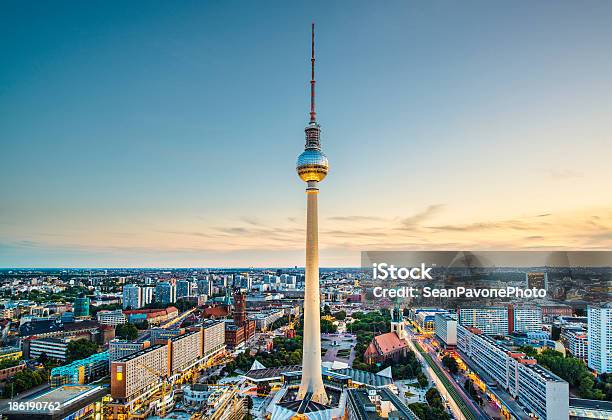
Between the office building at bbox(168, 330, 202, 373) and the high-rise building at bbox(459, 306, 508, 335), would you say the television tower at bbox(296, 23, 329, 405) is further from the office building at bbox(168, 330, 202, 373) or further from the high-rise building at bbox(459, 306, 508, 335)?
the high-rise building at bbox(459, 306, 508, 335)

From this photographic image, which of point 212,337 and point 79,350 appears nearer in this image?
point 79,350

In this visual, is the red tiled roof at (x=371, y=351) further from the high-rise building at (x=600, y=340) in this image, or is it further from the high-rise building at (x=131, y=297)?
the high-rise building at (x=131, y=297)

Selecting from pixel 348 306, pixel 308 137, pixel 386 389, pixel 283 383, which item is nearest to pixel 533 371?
pixel 386 389

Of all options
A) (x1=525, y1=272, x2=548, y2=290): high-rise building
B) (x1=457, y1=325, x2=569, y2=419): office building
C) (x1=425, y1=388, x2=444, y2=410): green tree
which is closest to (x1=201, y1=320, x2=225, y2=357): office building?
(x1=425, y1=388, x2=444, y2=410): green tree

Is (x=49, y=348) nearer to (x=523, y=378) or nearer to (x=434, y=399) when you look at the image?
(x=434, y=399)

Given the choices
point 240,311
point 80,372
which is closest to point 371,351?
point 240,311

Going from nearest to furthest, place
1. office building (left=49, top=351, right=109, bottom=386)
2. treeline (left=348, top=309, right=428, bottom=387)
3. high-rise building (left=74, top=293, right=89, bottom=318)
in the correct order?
1. office building (left=49, top=351, right=109, bottom=386)
2. treeline (left=348, top=309, right=428, bottom=387)
3. high-rise building (left=74, top=293, right=89, bottom=318)

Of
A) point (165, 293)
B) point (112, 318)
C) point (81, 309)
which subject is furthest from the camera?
point (165, 293)
